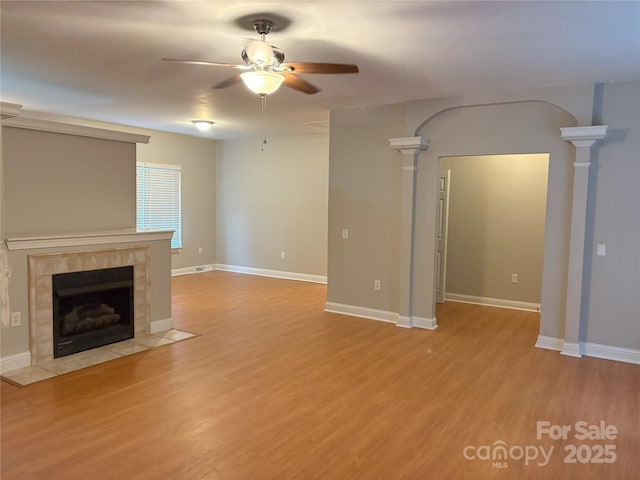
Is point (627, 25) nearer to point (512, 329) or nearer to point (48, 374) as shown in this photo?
point (512, 329)

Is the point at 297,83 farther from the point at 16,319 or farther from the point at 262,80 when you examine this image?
the point at 16,319

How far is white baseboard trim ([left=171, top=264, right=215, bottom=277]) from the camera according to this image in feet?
28.5

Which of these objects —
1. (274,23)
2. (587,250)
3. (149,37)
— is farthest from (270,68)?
(587,250)

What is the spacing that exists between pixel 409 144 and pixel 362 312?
2190mm

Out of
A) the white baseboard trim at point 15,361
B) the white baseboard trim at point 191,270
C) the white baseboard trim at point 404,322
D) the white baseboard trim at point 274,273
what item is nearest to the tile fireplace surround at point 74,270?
the white baseboard trim at point 15,361

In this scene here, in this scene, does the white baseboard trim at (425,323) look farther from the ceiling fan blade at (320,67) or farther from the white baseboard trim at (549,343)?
the ceiling fan blade at (320,67)

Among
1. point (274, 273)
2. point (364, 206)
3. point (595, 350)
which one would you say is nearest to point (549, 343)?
point (595, 350)

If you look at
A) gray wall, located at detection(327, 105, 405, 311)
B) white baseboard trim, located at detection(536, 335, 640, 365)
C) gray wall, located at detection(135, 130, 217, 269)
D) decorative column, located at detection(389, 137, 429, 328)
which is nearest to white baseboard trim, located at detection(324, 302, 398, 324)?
gray wall, located at detection(327, 105, 405, 311)

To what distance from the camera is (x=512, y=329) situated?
209 inches

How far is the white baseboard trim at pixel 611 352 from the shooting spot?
4293 millimetres

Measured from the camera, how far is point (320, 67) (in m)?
Answer: 3.02

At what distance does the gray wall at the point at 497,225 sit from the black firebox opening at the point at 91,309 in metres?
4.22

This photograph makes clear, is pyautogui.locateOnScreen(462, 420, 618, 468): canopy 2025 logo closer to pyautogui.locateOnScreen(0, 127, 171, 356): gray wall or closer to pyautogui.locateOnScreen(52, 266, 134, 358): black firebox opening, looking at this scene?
pyautogui.locateOnScreen(52, 266, 134, 358): black firebox opening

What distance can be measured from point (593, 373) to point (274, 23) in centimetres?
389
